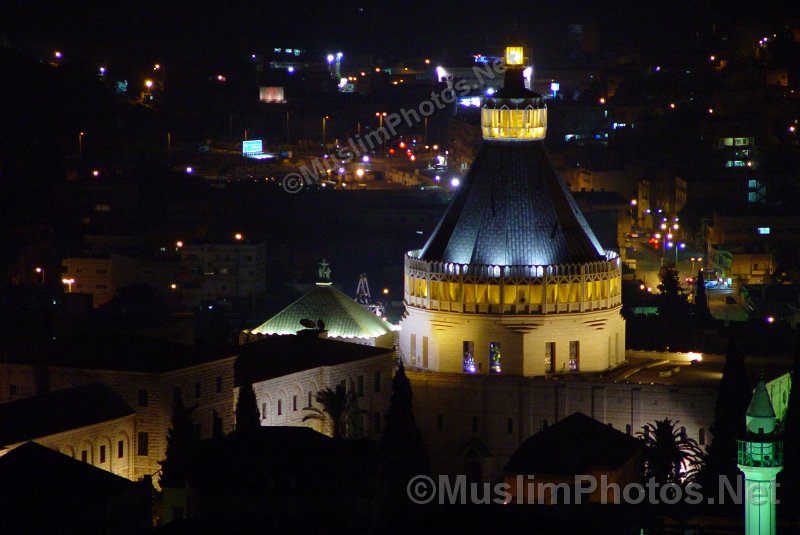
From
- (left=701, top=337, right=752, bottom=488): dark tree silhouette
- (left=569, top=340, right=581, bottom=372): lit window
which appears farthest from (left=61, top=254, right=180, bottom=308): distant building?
→ (left=701, top=337, right=752, bottom=488): dark tree silhouette

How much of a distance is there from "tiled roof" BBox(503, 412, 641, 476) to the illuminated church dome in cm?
730

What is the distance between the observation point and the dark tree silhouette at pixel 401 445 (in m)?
91.0

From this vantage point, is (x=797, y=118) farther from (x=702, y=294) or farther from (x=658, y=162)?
(x=702, y=294)

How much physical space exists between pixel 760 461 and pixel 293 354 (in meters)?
27.1

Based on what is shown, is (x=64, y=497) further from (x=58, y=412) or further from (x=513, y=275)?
(x=513, y=275)

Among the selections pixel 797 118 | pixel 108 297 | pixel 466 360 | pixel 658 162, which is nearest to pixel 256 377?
pixel 466 360

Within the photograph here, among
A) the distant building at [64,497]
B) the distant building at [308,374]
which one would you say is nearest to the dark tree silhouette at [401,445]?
the distant building at [308,374]

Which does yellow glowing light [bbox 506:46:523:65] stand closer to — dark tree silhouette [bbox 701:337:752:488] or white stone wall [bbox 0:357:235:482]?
dark tree silhouette [bbox 701:337:752:488]

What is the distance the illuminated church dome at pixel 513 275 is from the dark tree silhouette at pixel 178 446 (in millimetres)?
13019

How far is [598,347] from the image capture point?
348 feet

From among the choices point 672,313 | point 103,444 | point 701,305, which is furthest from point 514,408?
point 701,305

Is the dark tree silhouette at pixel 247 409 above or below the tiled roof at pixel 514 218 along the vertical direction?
below

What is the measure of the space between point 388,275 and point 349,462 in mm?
63483

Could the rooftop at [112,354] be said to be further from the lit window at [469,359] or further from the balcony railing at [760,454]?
the balcony railing at [760,454]
